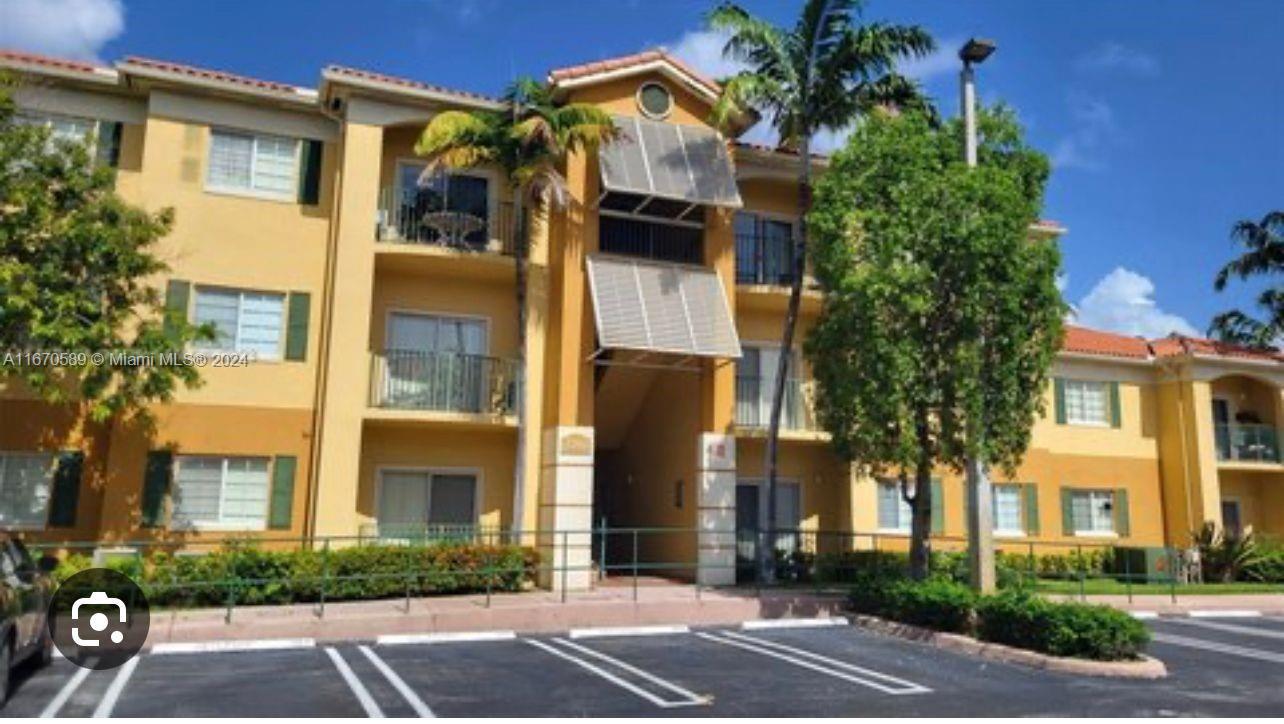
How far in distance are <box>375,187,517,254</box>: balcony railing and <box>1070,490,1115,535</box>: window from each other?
1773cm

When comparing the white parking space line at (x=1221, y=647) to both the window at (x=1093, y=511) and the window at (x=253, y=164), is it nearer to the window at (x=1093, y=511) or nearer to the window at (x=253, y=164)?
the window at (x=1093, y=511)

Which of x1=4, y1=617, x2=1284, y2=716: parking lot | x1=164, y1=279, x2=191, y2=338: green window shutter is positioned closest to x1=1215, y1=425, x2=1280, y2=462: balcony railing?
x1=4, y1=617, x2=1284, y2=716: parking lot

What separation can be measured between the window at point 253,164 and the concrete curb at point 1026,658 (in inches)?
557

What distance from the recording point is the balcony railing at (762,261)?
2236cm

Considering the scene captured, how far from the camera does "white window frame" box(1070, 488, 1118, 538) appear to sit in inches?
1064

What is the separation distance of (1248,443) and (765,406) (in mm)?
17134

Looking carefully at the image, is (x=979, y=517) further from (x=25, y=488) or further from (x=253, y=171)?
(x=25, y=488)

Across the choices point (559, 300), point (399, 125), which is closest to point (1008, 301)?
point (559, 300)

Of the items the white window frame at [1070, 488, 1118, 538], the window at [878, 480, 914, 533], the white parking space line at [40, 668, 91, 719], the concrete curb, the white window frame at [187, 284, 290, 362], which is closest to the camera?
the white parking space line at [40, 668, 91, 719]

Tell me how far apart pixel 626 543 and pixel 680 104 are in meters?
10.0

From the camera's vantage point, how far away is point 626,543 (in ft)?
72.9

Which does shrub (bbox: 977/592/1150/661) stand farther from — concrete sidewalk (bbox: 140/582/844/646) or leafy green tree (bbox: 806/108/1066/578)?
concrete sidewalk (bbox: 140/582/844/646)

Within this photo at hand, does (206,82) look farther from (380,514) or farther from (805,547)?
(805,547)

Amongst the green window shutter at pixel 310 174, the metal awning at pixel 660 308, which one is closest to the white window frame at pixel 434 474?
the metal awning at pixel 660 308
